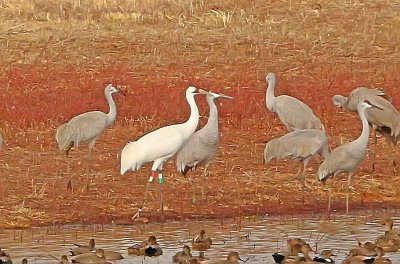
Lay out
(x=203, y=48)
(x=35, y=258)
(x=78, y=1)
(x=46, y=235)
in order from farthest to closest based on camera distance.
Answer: (x=78, y=1), (x=203, y=48), (x=46, y=235), (x=35, y=258)

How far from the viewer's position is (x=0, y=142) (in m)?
13.4

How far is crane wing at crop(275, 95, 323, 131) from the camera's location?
1427 cm

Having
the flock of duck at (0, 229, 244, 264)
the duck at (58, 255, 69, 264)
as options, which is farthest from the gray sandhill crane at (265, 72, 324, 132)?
the duck at (58, 255, 69, 264)

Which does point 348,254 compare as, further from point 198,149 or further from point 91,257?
point 198,149

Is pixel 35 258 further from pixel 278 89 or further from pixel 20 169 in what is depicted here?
pixel 278 89

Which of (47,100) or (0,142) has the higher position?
(47,100)

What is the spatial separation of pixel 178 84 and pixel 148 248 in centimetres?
967

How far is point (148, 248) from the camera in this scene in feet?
32.9

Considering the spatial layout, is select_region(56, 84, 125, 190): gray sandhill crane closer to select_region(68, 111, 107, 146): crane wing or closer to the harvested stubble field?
select_region(68, 111, 107, 146): crane wing

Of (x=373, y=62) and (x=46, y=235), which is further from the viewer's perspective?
(x=373, y=62)

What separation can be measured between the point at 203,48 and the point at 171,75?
198 cm

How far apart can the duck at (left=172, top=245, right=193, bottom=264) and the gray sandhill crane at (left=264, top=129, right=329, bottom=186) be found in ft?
10.2

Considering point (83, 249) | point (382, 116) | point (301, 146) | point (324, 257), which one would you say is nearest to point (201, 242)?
point (83, 249)

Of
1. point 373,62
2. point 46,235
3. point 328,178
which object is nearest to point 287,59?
point 373,62
